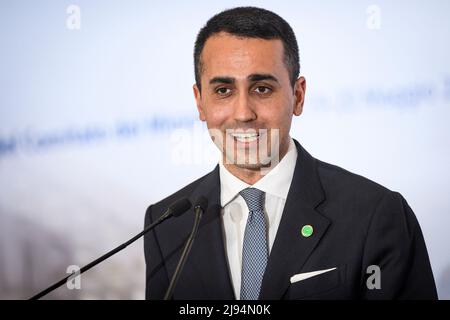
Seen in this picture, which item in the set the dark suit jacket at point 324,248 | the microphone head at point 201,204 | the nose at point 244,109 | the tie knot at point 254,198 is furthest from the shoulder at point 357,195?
the microphone head at point 201,204

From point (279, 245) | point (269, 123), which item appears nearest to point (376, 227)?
point (279, 245)

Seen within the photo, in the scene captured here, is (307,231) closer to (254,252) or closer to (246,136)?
(254,252)

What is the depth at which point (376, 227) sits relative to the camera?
6.33 feet

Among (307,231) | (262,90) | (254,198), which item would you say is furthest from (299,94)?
(307,231)

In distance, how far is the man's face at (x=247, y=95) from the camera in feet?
6.68

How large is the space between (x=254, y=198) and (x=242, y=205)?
6 cm

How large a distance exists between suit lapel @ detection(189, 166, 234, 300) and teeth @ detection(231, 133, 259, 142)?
0.23 metres

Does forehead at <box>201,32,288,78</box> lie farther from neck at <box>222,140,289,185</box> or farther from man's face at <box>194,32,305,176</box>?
neck at <box>222,140,289,185</box>

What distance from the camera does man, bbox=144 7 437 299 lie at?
6.30ft

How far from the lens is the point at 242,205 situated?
2.10 meters

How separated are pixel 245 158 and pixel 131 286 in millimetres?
733

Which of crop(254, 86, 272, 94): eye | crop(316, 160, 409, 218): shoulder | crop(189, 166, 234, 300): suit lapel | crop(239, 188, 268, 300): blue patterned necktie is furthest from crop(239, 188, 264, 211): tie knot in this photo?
crop(254, 86, 272, 94): eye

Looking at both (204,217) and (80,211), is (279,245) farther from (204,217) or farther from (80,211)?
(80,211)

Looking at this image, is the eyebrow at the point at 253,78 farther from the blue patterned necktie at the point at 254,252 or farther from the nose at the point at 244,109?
the blue patterned necktie at the point at 254,252
